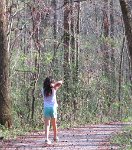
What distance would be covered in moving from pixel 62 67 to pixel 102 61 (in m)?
6.71

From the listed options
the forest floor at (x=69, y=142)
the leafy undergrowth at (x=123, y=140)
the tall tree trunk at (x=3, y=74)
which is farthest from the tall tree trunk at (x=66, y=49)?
the leafy undergrowth at (x=123, y=140)

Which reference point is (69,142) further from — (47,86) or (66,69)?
(66,69)

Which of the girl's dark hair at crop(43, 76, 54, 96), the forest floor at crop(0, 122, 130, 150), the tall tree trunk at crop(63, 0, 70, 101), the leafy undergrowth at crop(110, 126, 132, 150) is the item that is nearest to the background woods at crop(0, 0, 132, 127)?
the tall tree trunk at crop(63, 0, 70, 101)

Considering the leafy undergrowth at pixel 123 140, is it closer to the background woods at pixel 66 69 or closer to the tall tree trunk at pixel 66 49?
the background woods at pixel 66 69

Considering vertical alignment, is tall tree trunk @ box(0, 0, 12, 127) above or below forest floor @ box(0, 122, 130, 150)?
above

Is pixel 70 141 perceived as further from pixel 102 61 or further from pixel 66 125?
pixel 102 61

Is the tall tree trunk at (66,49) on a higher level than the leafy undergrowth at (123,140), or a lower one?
higher

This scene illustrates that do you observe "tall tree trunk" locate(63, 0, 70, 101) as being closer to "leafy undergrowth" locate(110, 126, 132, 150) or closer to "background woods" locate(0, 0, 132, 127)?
"background woods" locate(0, 0, 132, 127)

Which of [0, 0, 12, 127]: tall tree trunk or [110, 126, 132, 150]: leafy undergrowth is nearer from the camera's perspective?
[110, 126, 132, 150]: leafy undergrowth

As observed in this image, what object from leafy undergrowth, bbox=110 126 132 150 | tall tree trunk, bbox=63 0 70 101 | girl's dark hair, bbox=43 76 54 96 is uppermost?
A: tall tree trunk, bbox=63 0 70 101

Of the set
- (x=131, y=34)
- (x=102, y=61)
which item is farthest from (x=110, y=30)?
(x=131, y=34)

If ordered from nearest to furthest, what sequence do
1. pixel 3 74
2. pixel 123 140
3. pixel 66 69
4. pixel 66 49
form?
1. pixel 123 140
2. pixel 3 74
3. pixel 66 69
4. pixel 66 49

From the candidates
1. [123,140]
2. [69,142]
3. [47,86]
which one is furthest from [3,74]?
[123,140]

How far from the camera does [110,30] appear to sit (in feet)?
110
